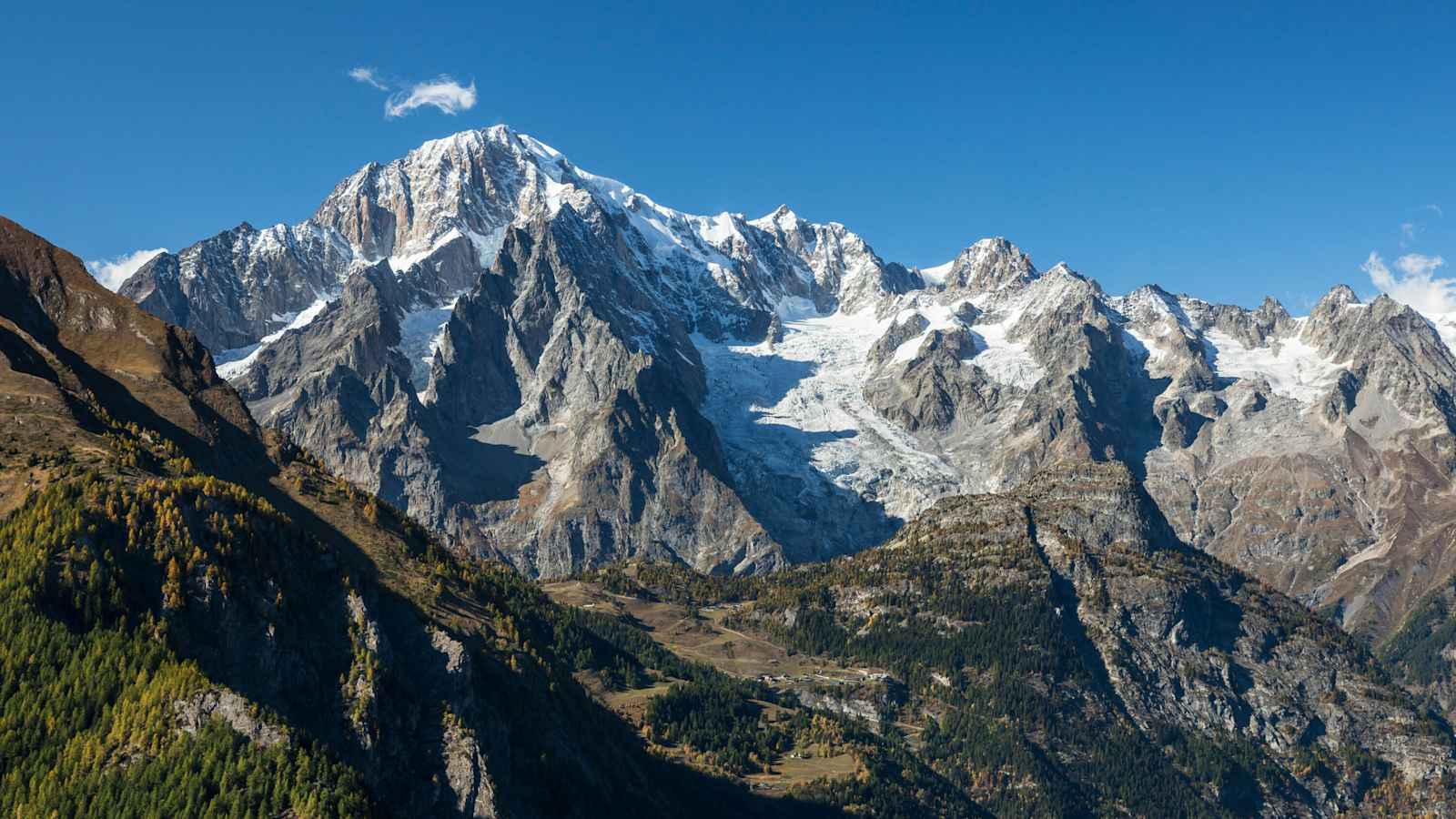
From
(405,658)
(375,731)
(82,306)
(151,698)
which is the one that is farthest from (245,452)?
(151,698)

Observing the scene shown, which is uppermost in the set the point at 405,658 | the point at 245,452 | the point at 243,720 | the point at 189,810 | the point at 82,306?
the point at 82,306

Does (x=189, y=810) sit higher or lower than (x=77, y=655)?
lower

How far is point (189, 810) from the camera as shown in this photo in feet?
357

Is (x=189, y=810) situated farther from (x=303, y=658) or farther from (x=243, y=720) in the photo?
(x=303, y=658)

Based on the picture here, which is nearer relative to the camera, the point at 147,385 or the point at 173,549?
the point at 173,549

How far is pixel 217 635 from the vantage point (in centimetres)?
12544

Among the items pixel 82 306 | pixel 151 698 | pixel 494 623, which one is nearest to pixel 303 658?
pixel 151 698

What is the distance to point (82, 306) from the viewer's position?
197875mm

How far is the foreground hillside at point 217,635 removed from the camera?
113 metres

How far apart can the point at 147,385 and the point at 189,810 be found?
88.1 metres

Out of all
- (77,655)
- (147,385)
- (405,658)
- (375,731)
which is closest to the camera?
(77,655)

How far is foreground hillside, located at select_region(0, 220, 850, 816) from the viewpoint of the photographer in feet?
371

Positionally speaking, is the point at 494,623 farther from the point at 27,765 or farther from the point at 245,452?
the point at 27,765

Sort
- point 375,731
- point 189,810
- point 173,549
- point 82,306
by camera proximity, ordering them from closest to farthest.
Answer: point 189,810, point 173,549, point 375,731, point 82,306
